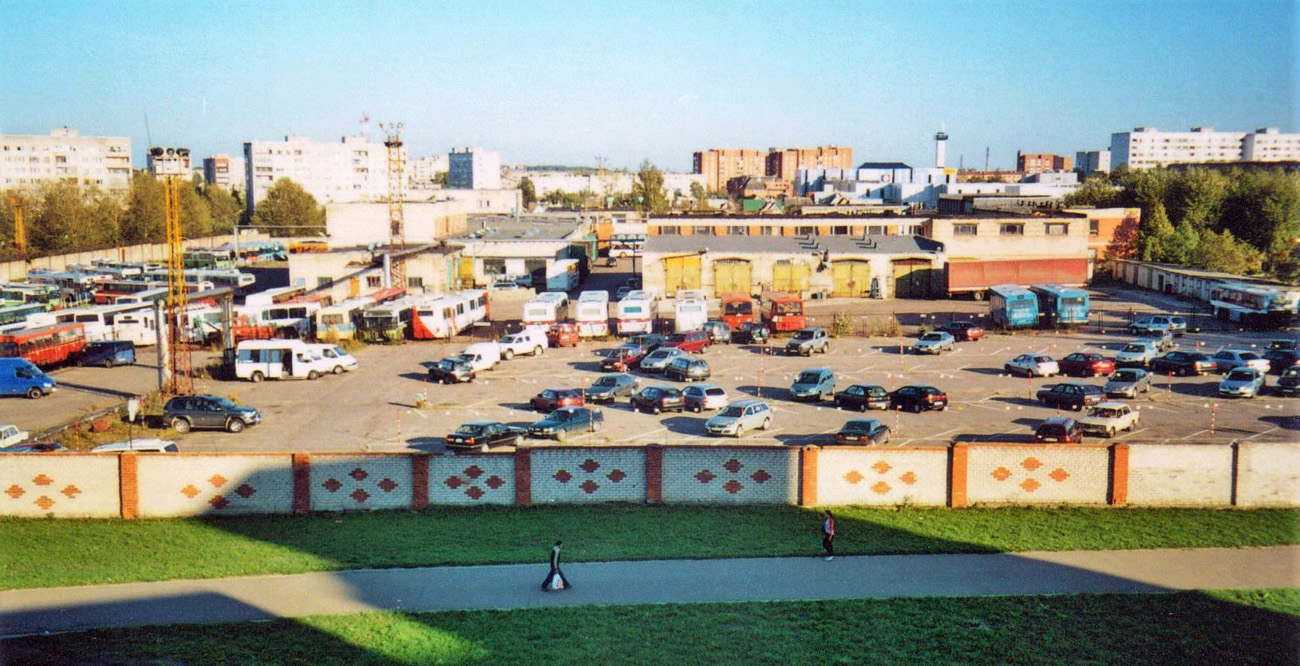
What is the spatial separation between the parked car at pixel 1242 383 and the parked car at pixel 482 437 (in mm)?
22578

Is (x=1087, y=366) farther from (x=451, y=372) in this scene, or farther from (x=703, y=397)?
(x=451, y=372)

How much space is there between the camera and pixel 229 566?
17484 mm

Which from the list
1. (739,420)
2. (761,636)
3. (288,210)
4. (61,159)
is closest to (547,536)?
(761,636)

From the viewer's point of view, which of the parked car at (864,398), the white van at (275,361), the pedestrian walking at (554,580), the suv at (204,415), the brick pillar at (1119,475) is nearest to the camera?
the pedestrian walking at (554,580)

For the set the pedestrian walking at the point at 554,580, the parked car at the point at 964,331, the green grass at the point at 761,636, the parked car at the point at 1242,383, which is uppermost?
the parked car at the point at 964,331

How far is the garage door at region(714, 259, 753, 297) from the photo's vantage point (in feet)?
194

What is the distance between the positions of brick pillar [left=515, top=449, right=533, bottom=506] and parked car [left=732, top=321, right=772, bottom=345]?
80.0 ft

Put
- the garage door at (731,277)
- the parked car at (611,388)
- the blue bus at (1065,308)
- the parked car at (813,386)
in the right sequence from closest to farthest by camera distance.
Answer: the parked car at (611,388) < the parked car at (813,386) < the blue bus at (1065,308) < the garage door at (731,277)

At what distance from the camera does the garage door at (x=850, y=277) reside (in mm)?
58906

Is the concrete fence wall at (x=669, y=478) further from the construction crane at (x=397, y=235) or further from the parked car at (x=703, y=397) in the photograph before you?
the construction crane at (x=397, y=235)

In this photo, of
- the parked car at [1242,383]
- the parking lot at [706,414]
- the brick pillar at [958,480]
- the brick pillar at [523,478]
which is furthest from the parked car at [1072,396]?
the brick pillar at [523,478]

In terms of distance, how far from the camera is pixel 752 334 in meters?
44.8

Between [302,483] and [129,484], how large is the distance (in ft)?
11.5

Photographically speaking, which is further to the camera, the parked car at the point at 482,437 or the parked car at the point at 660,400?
the parked car at the point at 660,400
